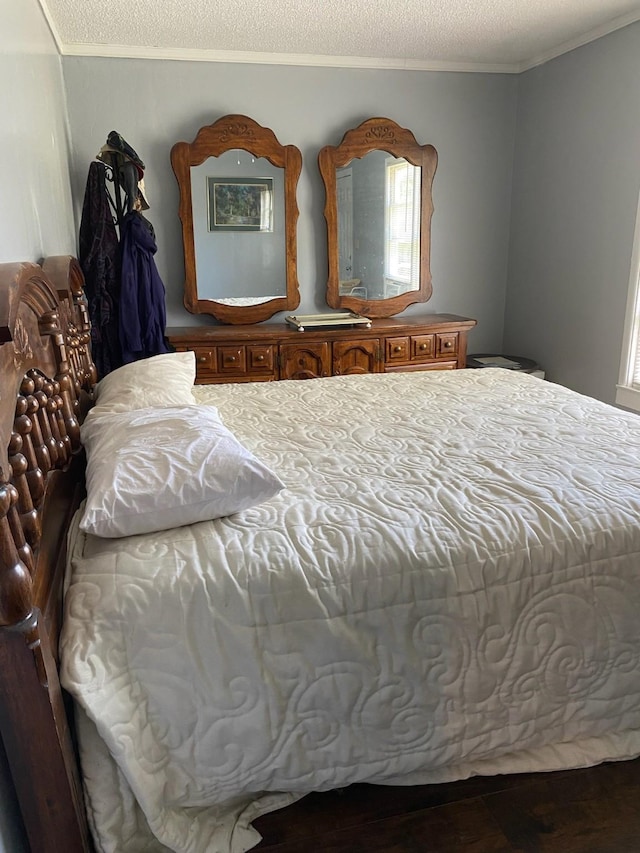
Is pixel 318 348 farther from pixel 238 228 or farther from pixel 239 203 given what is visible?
pixel 239 203

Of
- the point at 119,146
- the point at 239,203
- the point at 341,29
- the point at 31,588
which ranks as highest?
the point at 341,29

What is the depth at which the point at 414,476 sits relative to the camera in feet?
5.39

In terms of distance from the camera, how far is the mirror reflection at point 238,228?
11.9 feet

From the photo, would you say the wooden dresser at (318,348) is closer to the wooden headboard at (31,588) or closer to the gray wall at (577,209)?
the gray wall at (577,209)

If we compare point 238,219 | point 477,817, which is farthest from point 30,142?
point 477,817

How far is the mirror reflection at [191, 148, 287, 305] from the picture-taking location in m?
3.64

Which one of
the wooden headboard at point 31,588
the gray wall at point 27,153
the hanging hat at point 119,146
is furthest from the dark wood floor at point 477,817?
the hanging hat at point 119,146

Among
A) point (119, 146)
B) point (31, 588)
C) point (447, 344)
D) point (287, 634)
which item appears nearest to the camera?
point (31, 588)

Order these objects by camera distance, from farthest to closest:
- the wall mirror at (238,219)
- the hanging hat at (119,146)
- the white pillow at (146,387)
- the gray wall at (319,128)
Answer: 1. the wall mirror at (238,219)
2. the gray wall at (319,128)
3. the hanging hat at (119,146)
4. the white pillow at (146,387)

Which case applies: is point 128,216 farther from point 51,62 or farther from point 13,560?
point 13,560

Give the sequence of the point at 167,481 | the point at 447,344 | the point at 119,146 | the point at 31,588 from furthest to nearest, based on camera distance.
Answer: the point at 447,344
the point at 119,146
the point at 167,481
the point at 31,588

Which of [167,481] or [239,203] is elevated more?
[239,203]

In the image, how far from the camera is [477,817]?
134cm

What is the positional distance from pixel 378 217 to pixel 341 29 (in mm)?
1030
